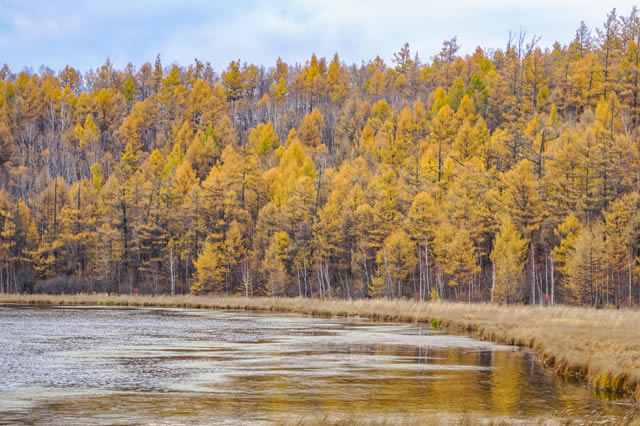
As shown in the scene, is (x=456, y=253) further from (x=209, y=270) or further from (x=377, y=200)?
(x=209, y=270)

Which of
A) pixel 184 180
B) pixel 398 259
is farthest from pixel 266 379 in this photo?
pixel 184 180

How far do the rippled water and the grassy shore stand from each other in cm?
102

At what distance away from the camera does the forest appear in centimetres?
6931

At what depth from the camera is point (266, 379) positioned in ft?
77.9

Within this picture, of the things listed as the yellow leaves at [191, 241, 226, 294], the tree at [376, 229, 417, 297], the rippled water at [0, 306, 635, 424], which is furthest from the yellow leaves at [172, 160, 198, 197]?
the rippled water at [0, 306, 635, 424]

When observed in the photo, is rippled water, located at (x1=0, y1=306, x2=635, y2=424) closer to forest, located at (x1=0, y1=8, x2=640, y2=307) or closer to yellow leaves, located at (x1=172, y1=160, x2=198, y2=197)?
forest, located at (x1=0, y1=8, x2=640, y2=307)

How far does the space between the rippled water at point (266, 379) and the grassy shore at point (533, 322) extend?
3.36ft

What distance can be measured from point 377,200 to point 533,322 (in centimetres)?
4371

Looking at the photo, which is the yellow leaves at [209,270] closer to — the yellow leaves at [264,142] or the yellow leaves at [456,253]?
the yellow leaves at [456,253]

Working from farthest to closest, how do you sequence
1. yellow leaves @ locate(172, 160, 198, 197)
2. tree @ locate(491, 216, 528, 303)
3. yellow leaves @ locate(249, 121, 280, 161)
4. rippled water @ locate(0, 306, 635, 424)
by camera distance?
yellow leaves @ locate(249, 121, 280, 161)
yellow leaves @ locate(172, 160, 198, 197)
tree @ locate(491, 216, 528, 303)
rippled water @ locate(0, 306, 635, 424)

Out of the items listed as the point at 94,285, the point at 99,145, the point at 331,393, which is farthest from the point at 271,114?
the point at 331,393

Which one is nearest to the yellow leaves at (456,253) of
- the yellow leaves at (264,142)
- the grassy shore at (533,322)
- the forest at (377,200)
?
the forest at (377,200)

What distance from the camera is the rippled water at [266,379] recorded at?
18484 millimetres

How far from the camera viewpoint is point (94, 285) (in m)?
94.8
